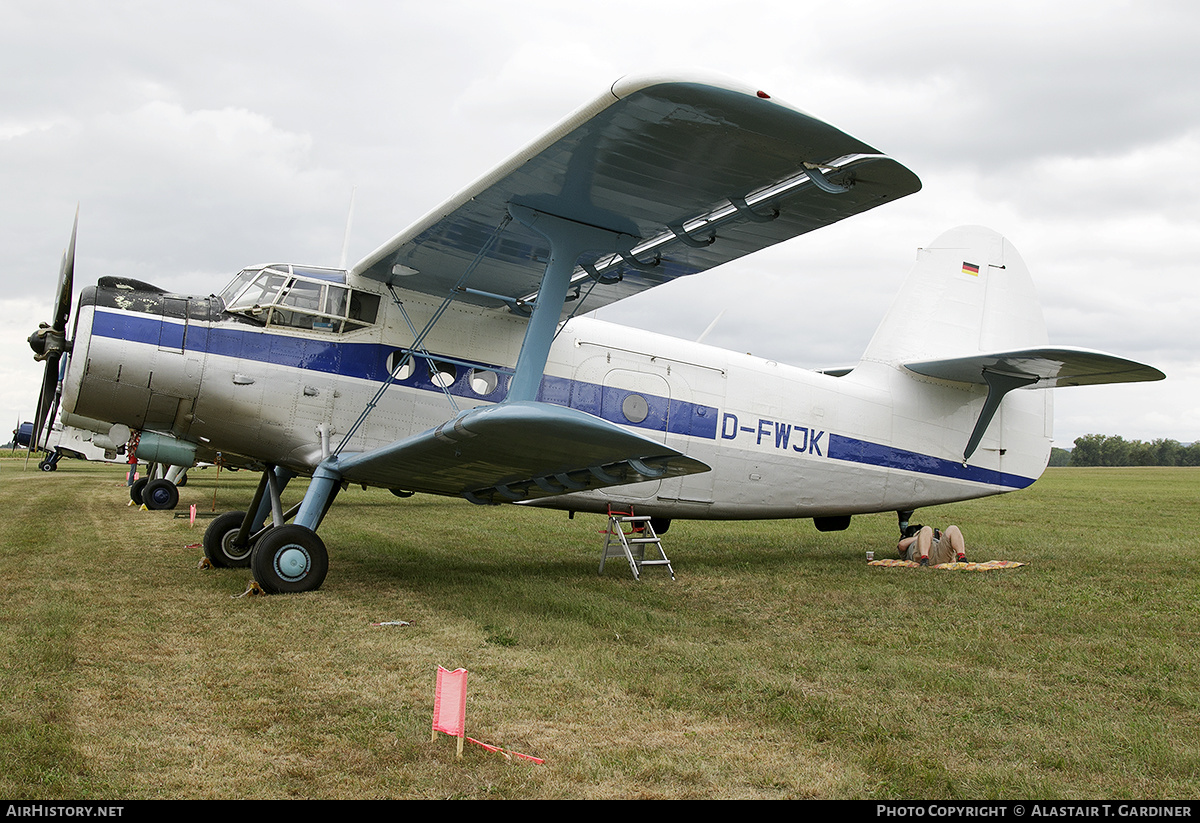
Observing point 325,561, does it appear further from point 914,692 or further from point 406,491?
point 914,692

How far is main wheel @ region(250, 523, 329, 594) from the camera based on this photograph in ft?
21.4

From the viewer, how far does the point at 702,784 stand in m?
2.94

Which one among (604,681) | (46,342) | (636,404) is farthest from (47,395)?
(604,681)

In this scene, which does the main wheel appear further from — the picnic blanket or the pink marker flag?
the picnic blanket

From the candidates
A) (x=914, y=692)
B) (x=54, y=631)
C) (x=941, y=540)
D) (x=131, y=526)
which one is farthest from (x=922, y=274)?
(x=131, y=526)

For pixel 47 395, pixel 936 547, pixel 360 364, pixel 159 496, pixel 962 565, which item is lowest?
pixel 159 496

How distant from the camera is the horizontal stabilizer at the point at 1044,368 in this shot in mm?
8258

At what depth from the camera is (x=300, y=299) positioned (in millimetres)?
7281

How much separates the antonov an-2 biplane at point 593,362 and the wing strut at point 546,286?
2 cm

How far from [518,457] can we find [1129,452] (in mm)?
105023

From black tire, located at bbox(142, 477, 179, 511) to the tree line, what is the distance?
9097 cm

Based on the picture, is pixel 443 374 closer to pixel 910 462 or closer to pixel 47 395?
pixel 47 395

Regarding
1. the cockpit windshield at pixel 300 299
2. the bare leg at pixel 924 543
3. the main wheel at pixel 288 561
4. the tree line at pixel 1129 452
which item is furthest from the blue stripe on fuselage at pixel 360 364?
the tree line at pixel 1129 452
